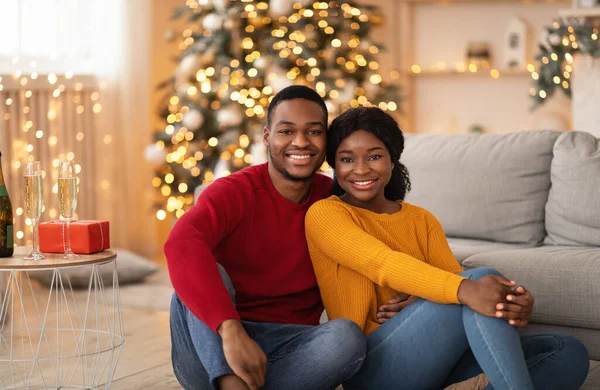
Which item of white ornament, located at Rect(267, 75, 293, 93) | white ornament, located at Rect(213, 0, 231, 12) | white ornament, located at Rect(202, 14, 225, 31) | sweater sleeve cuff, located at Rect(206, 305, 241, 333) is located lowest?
sweater sleeve cuff, located at Rect(206, 305, 241, 333)

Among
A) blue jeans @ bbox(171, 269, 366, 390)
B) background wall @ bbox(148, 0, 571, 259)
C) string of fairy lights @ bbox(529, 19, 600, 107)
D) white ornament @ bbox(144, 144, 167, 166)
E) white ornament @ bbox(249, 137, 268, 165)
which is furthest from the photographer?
background wall @ bbox(148, 0, 571, 259)

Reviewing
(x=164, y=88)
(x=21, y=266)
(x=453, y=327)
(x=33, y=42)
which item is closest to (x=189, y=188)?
(x=164, y=88)

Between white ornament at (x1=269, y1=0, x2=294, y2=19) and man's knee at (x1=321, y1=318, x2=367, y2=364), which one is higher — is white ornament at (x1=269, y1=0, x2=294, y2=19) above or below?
above

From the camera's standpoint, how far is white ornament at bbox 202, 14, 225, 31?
15.9 ft

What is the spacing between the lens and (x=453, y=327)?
6.19 feet

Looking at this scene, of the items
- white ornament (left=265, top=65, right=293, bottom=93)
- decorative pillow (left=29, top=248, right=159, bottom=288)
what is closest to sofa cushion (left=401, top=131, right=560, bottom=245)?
white ornament (left=265, top=65, right=293, bottom=93)

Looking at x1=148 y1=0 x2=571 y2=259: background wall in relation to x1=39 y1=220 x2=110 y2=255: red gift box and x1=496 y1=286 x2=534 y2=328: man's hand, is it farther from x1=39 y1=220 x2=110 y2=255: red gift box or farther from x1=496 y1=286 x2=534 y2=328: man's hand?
x1=496 y1=286 x2=534 y2=328: man's hand

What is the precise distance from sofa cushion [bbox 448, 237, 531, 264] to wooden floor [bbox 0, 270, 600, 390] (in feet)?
1.64

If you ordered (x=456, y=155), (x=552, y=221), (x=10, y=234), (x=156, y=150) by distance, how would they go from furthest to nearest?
(x=156, y=150)
(x=456, y=155)
(x=552, y=221)
(x=10, y=234)

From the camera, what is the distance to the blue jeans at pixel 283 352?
1.88 metres

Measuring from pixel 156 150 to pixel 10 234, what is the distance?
240 centimetres

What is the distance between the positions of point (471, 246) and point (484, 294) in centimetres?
128

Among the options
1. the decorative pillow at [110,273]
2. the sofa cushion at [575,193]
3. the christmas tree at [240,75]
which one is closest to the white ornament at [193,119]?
the christmas tree at [240,75]

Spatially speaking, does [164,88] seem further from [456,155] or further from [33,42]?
[456,155]
